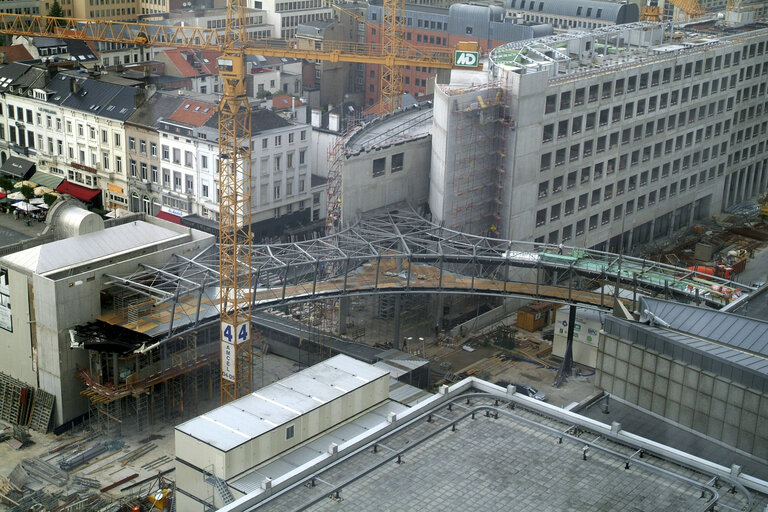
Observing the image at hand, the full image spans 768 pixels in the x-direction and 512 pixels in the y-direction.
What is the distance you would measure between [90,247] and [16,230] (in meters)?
13.5

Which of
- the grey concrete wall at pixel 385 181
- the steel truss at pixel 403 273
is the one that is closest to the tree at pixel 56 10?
the grey concrete wall at pixel 385 181

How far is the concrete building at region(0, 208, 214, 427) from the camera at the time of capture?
72.3 meters

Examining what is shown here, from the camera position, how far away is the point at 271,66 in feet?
537

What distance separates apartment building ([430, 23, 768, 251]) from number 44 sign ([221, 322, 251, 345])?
83.6 ft

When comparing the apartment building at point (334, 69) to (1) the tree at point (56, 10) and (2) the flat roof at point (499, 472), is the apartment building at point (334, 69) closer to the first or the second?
(1) the tree at point (56, 10)

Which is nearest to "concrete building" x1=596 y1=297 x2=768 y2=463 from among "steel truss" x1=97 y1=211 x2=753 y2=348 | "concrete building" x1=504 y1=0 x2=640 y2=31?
"steel truss" x1=97 y1=211 x2=753 y2=348

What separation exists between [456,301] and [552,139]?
57.8ft

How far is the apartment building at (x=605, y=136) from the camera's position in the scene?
91688 millimetres

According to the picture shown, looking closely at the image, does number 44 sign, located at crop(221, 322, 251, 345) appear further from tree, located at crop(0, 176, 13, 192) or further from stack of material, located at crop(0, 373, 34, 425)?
tree, located at crop(0, 176, 13, 192)

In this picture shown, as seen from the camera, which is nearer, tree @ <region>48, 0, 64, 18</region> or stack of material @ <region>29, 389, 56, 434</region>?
stack of material @ <region>29, 389, 56, 434</region>

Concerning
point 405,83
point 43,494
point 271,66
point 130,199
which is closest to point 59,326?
point 43,494

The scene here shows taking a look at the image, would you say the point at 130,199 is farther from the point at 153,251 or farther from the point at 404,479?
the point at 404,479

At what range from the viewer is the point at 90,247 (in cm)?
7694

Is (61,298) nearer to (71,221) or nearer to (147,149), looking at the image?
(71,221)
